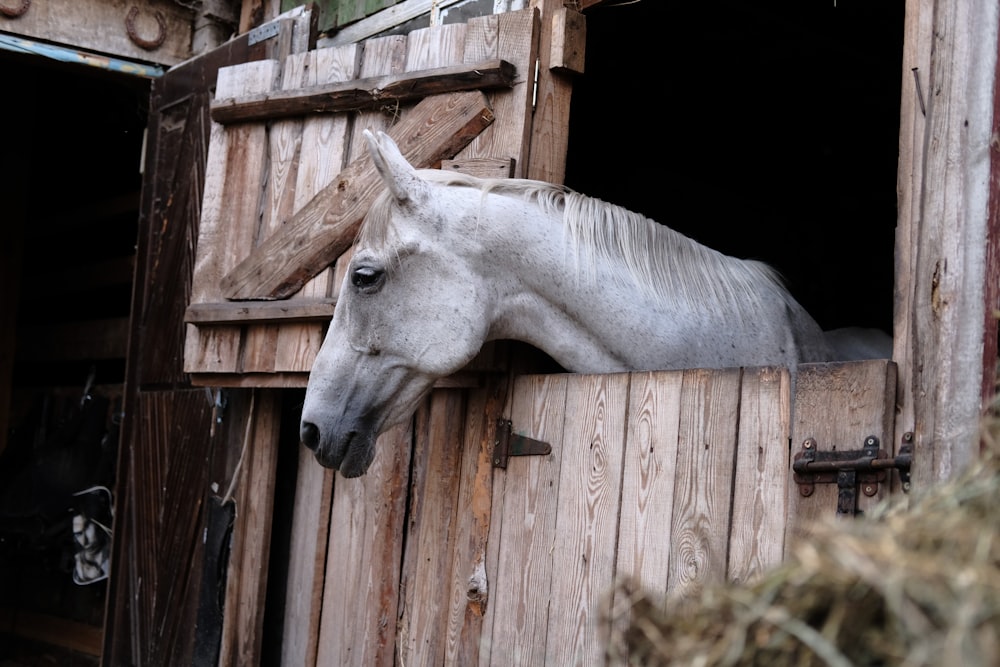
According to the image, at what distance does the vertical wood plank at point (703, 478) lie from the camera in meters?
2.33

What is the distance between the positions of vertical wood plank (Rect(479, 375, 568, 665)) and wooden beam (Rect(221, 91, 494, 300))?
0.77 m

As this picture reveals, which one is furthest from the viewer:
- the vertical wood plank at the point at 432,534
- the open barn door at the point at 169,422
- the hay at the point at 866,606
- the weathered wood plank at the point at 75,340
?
the weathered wood plank at the point at 75,340

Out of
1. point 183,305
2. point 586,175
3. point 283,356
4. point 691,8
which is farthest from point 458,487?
point 586,175

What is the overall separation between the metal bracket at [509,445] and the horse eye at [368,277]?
1.73 ft

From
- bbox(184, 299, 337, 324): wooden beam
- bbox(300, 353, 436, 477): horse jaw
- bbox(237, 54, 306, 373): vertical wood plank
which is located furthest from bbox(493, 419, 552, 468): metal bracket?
bbox(237, 54, 306, 373): vertical wood plank

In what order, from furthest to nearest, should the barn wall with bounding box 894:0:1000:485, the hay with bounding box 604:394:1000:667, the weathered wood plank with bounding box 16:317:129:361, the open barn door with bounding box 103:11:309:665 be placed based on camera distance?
the weathered wood plank with bounding box 16:317:129:361 < the open barn door with bounding box 103:11:309:665 < the barn wall with bounding box 894:0:1000:485 < the hay with bounding box 604:394:1000:667

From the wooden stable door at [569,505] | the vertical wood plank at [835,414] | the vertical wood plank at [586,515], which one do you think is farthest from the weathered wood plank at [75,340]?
the vertical wood plank at [835,414]

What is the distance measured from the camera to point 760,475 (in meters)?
2.28

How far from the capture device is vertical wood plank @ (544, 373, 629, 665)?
8.47ft

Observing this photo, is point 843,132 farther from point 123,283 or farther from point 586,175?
point 123,283

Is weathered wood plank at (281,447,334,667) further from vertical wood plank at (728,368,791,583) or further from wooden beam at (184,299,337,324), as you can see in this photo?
vertical wood plank at (728,368,791,583)

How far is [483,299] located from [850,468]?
3.43ft

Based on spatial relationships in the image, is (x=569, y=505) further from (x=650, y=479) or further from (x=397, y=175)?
(x=397, y=175)

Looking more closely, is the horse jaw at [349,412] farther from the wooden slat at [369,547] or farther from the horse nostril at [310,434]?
the wooden slat at [369,547]
